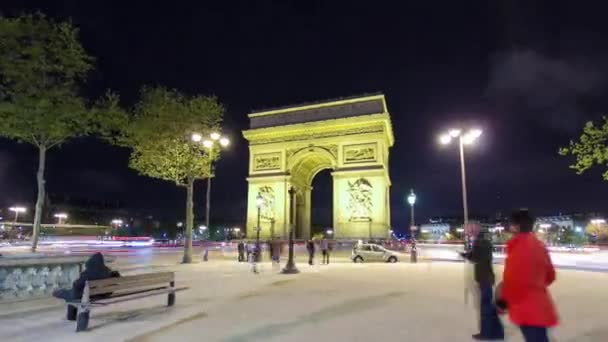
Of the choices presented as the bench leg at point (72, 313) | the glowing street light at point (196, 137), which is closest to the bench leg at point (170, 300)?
the bench leg at point (72, 313)

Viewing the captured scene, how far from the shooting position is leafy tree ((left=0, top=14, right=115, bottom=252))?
12.5 m

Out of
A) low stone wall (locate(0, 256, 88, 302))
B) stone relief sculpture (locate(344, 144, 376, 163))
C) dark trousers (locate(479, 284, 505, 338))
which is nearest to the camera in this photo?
dark trousers (locate(479, 284, 505, 338))

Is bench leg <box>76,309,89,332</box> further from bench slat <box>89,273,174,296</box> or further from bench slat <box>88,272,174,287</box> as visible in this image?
bench slat <box>88,272,174,287</box>

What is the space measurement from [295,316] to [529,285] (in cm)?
482

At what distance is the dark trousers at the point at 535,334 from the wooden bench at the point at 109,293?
5.87 meters

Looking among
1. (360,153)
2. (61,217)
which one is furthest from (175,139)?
(61,217)

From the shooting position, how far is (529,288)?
315cm

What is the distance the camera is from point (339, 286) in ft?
37.4

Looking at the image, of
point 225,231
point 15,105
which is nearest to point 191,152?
point 15,105

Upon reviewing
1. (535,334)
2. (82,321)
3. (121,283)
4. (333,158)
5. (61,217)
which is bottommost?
(82,321)

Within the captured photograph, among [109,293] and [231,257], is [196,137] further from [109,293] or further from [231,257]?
[109,293]

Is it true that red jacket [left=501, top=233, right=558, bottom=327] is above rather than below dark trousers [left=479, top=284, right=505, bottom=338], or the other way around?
above

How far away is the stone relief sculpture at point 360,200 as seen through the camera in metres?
33.5

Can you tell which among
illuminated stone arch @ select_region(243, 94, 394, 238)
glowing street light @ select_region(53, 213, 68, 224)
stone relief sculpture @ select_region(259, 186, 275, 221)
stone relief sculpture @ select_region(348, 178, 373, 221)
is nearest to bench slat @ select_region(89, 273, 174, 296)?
stone relief sculpture @ select_region(348, 178, 373, 221)
